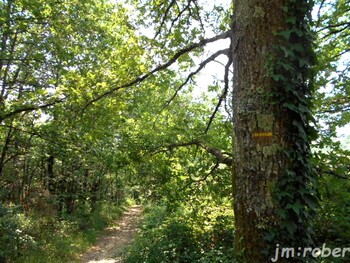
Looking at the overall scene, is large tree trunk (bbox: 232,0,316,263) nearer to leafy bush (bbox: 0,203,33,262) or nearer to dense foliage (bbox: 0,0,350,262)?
dense foliage (bbox: 0,0,350,262)

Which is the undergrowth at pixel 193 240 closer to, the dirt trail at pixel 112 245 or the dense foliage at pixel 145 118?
the dense foliage at pixel 145 118

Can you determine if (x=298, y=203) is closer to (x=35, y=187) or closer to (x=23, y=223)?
(x=23, y=223)

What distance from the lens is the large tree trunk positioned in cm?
227

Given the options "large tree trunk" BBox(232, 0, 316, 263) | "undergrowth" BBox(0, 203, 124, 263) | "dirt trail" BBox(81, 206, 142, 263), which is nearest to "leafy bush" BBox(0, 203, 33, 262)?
"undergrowth" BBox(0, 203, 124, 263)

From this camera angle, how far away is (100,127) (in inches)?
231

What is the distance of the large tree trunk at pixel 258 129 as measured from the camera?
2268mm

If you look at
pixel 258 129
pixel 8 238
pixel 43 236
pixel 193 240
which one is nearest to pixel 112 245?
pixel 43 236

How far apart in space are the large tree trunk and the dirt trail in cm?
808

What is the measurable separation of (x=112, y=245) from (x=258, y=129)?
449 inches

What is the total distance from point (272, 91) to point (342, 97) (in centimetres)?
878

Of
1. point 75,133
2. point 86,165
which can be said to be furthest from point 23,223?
point 86,165

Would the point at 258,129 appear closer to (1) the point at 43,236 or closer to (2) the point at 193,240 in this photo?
(2) the point at 193,240

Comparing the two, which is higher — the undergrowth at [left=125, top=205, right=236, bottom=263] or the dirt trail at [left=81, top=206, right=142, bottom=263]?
the undergrowth at [left=125, top=205, right=236, bottom=263]

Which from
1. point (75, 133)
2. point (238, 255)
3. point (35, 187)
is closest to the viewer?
point (238, 255)
